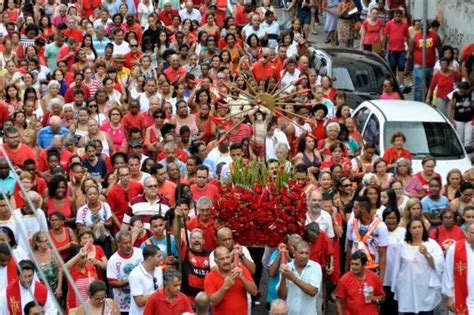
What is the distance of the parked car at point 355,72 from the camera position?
25531 mm

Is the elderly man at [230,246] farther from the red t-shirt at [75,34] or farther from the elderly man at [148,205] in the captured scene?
the red t-shirt at [75,34]

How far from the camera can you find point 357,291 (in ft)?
50.4

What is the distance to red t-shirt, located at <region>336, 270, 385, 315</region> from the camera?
15359 mm

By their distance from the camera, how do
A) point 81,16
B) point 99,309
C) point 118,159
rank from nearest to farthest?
point 99,309 < point 118,159 < point 81,16

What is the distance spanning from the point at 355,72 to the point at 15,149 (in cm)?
852

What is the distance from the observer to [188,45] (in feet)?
85.5

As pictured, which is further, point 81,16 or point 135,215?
point 81,16

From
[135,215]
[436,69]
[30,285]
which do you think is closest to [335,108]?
[436,69]

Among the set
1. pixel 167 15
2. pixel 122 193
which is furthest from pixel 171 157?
pixel 167 15

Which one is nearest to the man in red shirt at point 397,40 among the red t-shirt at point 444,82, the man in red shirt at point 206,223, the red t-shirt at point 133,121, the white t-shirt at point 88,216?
the red t-shirt at point 444,82

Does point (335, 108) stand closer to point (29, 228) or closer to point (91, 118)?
point (91, 118)

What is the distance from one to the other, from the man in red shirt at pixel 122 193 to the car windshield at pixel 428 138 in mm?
4737

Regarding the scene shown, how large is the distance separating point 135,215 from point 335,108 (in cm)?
679

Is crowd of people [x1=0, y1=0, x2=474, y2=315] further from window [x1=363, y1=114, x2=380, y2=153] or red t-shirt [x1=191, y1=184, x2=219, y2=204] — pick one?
window [x1=363, y1=114, x2=380, y2=153]
